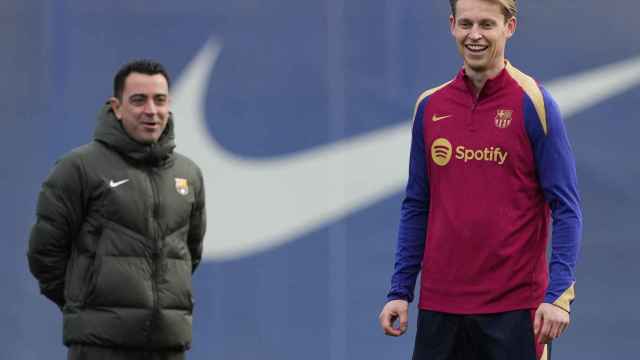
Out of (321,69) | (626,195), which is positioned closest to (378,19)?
(321,69)

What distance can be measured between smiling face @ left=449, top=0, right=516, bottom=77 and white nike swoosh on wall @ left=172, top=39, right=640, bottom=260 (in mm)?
1895

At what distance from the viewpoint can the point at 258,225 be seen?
545 cm

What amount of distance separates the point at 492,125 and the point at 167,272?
1.07 meters

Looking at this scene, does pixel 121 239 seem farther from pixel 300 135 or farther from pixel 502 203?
pixel 300 135

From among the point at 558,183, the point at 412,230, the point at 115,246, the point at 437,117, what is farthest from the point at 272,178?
the point at 558,183

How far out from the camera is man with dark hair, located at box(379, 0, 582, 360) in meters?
3.43

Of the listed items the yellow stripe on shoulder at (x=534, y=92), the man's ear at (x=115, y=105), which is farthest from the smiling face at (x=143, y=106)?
the yellow stripe on shoulder at (x=534, y=92)

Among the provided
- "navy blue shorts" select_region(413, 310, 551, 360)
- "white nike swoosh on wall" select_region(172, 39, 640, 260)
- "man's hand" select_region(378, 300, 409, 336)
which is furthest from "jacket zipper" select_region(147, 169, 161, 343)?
"white nike swoosh on wall" select_region(172, 39, 640, 260)

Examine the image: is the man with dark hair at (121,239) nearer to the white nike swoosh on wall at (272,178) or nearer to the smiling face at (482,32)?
the smiling face at (482,32)

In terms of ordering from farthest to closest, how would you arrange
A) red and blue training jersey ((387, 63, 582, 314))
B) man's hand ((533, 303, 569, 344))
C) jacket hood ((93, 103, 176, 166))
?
1. jacket hood ((93, 103, 176, 166))
2. red and blue training jersey ((387, 63, 582, 314))
3. man's hand ((533, 303, 569, 344))

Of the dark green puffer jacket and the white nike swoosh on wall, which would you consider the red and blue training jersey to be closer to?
the dark green puffer jacket

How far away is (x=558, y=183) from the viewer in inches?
134

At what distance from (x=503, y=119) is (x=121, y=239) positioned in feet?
3.81

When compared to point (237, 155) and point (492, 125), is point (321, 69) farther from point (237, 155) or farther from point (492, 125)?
point (492, 125)
